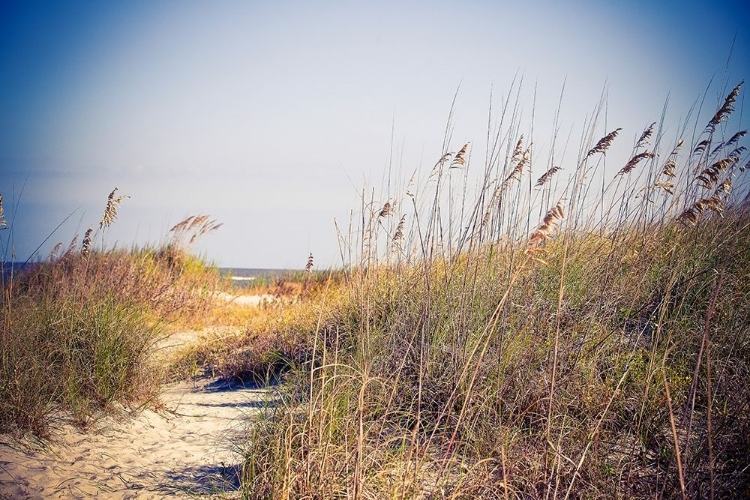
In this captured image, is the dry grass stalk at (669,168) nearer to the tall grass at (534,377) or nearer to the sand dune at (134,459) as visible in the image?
the tall grass at (534,377)

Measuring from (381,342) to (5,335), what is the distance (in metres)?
2.69

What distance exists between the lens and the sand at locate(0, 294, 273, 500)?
8.52ft

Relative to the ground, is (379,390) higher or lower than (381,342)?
lower

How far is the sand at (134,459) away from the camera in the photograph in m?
2.60

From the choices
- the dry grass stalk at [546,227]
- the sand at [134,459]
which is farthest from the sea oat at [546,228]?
the sand at [134,459]

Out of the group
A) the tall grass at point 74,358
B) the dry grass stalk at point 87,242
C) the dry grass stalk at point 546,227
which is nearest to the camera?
the dry grass stalk at point 546,227

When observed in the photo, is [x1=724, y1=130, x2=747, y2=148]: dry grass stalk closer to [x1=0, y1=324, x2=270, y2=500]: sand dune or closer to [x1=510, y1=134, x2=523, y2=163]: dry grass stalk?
[x1=510, y1=134, x2=523, y2=163]: dry grass stalk

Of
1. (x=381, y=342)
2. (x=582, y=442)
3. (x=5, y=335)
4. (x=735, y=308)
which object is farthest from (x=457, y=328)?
(x=5, y=335)

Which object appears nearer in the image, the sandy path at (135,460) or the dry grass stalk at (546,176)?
the sandy path at (135,460)

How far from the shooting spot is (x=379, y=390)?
2959 mm

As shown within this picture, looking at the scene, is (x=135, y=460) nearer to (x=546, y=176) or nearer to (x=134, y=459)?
(x=134, y=459)

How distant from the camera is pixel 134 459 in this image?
3100 millimetres

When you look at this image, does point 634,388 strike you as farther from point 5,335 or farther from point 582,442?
point 5,335

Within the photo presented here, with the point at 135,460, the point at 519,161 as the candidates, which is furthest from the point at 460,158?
the point at 135,460
